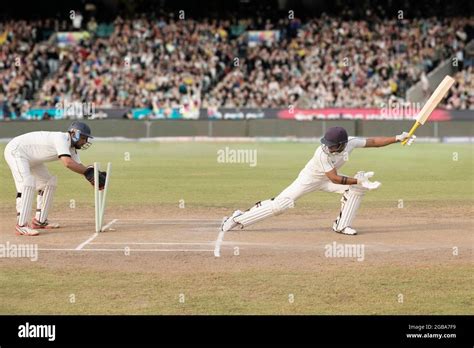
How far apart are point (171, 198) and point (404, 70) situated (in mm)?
30558

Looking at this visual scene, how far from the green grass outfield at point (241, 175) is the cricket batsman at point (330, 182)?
4.99 metres

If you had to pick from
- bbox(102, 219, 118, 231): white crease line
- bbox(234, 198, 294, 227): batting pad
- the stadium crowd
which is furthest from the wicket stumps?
the stadium crowd

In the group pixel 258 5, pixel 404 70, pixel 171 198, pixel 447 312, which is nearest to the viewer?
pixel 447 312

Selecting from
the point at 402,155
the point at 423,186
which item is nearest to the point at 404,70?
the point at 402,155

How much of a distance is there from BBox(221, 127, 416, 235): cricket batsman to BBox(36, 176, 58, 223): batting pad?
→ 328cm

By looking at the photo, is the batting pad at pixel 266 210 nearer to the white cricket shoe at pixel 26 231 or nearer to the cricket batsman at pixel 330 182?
the cricket batsman at pixel 330 182

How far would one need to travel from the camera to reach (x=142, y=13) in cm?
5688

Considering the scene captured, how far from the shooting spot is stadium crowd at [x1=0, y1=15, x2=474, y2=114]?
48.7 m

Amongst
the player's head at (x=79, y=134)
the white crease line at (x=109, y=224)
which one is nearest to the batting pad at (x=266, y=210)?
the white crease line at (x=109, y=224)

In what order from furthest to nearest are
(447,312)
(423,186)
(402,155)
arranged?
1. (402,155)
2. (423,186)
3. (447,312)

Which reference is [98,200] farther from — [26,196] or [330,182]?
[330,182]

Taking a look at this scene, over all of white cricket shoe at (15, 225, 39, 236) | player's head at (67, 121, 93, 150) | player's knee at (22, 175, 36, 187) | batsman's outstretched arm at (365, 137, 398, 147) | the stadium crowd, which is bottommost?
white cricket shoe at (15, 225, 39, 236)

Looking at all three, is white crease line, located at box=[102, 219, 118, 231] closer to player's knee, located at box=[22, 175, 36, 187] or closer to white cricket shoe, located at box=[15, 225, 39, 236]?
white cricket shoe, located at box=[15, 225, 39, 236]

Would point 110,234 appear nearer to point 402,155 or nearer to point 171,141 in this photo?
point 402,155
